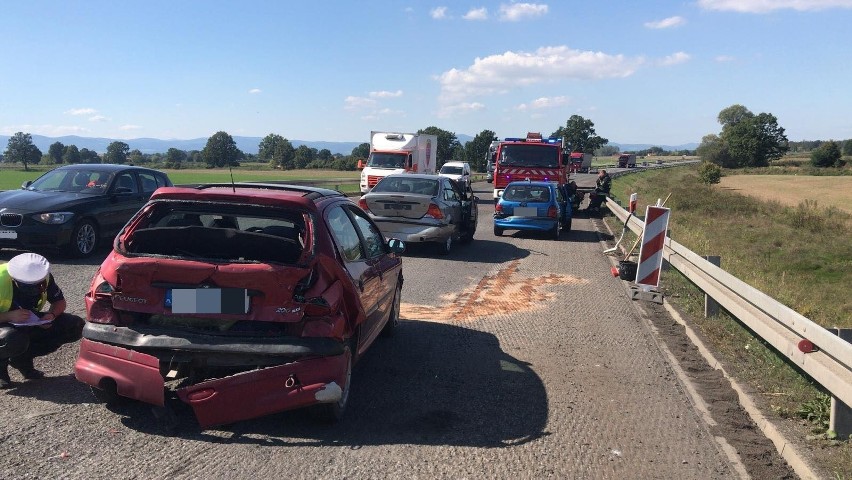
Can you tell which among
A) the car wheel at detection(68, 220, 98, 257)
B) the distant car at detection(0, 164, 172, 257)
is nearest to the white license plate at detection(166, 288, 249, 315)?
the distant car at detection(0, 164, 172, 257)

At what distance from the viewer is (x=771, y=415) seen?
497 centimetres

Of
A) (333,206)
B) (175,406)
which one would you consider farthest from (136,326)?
(333,206)

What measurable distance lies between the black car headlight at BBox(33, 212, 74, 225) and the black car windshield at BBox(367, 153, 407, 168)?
18611 millimetres

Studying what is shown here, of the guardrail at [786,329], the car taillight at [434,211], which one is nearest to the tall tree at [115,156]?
the car taillight at [434,211]

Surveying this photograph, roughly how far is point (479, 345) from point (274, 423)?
2.79 metres

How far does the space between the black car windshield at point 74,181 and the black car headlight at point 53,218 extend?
1.03m

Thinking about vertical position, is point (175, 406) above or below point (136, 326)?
below

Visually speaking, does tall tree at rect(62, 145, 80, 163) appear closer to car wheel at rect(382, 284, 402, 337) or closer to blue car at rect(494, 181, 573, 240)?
blue car at rect(494, 181, 573, 240)

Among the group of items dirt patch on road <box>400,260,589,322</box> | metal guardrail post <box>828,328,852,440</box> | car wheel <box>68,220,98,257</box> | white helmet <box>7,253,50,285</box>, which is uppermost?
white helmet <box>7,253,50,285</box>

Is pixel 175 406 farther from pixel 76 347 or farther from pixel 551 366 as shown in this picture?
pixel 551 366

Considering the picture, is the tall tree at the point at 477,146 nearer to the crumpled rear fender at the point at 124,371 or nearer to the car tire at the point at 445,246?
the car tire at the point at 445,246

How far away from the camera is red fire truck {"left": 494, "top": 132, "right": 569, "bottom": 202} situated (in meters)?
23.0

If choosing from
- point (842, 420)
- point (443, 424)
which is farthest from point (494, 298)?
point (842, 420)

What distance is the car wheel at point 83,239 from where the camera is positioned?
11.1 meters
